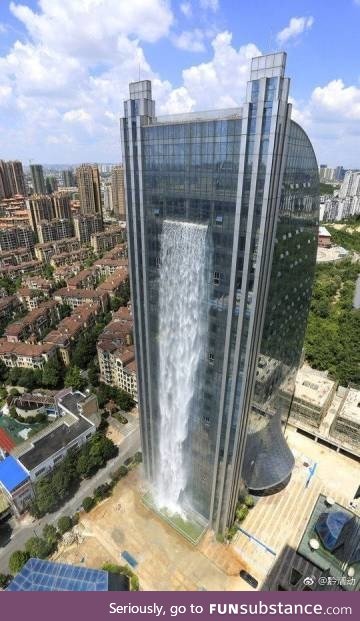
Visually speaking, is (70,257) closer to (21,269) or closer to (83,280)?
(21,269)

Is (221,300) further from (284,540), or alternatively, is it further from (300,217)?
(284,540)

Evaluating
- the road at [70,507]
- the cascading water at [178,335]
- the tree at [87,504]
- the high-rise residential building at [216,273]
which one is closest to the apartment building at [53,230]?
the road at [70,507]

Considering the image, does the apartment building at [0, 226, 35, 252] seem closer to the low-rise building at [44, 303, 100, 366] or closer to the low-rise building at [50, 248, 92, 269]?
the low-rise building at [50, 248, 92, 269]

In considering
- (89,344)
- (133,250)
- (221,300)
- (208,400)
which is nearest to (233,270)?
(221,300)

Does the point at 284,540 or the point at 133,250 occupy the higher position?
the point at 133,250

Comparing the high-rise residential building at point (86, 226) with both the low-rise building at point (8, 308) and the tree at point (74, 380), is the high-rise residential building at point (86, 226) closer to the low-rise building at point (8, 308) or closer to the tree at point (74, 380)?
the low-rise building at point (8, 308)

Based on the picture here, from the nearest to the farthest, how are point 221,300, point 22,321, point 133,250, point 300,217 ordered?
point 221,300
point 300,217
point 133,250
point 22,321

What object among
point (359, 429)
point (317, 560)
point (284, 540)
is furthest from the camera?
point (359, 429)
